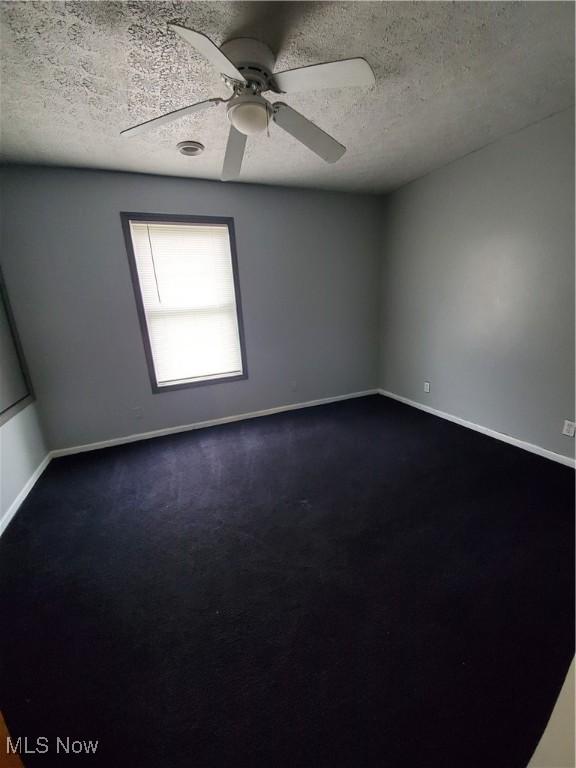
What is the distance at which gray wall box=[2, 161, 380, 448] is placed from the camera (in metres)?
2.66

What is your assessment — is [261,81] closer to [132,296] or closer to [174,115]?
[174,115]

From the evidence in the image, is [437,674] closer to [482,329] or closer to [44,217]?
[482,329]

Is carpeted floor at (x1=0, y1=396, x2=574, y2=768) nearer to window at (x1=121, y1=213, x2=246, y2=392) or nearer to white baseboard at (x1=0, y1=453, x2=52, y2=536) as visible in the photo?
white baseboard at (x1=0, y1=453, x2=52, y2=536)

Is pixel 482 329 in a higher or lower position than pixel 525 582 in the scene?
higher

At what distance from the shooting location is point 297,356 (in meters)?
3.79

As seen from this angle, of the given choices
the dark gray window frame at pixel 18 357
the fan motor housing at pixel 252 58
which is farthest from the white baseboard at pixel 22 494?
the fan motor housing at pixel 252 58

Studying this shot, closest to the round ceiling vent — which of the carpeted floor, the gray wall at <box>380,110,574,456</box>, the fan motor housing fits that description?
the fan motor housing

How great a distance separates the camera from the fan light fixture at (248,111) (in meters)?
1.43

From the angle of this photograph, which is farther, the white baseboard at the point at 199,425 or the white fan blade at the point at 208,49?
the white baseboard at the point at 199,425

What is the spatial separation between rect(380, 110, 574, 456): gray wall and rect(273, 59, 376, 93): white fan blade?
188 centimetres

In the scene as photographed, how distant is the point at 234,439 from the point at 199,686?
2142 mm

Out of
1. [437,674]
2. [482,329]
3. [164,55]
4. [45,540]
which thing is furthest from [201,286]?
[437,674]

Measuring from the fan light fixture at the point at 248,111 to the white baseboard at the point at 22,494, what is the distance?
2.86 meters

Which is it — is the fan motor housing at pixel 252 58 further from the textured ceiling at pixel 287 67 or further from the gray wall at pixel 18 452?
the gray wall at pixel 18 452
